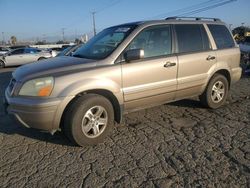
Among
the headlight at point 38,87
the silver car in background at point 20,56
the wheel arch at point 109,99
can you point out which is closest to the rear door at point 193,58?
the wheel arch at point 109,99

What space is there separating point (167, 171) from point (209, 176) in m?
0.51

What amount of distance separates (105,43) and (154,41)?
86 cm

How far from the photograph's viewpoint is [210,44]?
5.65 meters

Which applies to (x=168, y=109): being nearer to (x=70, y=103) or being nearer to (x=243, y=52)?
(x=70, y=103)

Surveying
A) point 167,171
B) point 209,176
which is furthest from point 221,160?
point 167,171

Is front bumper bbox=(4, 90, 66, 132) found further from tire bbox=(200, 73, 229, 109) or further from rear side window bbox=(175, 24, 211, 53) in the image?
tire bbox=(200, 73, 229, 109)

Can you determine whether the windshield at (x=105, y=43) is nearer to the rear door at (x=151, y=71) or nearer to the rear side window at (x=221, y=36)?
the rear door at (x=151, y=71)

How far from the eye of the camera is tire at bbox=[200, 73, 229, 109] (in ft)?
19.0

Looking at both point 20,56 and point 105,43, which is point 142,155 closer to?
point 105,43

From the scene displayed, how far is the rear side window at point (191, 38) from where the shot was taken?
520 cm

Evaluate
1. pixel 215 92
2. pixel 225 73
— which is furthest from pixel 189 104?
pixel 225 73

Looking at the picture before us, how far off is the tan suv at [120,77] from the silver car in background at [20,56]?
1689 centimetres

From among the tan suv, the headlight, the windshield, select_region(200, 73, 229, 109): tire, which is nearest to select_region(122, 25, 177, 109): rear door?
the tan suv

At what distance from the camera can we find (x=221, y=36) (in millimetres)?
5953
